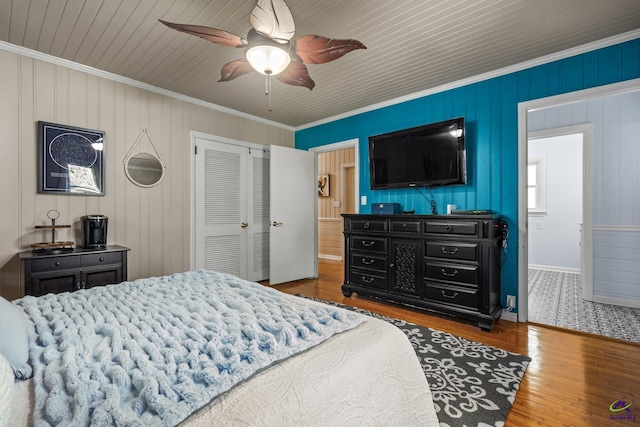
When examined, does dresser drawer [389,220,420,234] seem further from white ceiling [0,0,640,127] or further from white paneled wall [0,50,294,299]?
white paneled wall [0,50,294,299]

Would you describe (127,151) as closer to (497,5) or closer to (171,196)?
(171,196)

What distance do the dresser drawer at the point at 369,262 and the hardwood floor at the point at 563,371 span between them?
52 cm

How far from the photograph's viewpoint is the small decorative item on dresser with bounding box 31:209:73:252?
258 cm

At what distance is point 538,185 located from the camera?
543 cm

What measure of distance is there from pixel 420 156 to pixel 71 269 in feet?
12.0

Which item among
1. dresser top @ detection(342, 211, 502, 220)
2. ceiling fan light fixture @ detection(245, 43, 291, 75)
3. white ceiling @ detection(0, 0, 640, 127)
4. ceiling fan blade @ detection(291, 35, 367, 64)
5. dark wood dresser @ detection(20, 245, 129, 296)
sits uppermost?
white ceiling @ detection(0, 0, 640, 127)

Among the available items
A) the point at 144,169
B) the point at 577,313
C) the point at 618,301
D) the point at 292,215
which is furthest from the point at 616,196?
the point at 144,169

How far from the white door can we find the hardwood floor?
5.62ft

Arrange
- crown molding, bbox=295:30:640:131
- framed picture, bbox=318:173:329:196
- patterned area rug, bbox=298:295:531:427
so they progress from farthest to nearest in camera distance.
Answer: framed picture, bbox=318:173:329:196, crown molding, bbox=295:30:640:131, patterned area rug, bbox=298:295:531:427

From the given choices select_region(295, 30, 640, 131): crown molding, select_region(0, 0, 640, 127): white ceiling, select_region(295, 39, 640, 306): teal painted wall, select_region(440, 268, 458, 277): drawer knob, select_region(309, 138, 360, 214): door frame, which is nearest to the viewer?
select_region(0, 0, 640, 127): white ceiling

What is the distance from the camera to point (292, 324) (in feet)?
3.78

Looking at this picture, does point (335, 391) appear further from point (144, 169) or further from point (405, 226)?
point (144, 169)

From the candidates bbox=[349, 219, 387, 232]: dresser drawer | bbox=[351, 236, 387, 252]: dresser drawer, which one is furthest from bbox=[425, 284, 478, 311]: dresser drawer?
bbox=[349, 219, 387, 232]: dresser drawer

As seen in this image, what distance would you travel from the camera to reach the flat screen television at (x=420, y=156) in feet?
10.5
